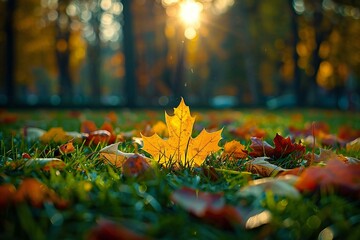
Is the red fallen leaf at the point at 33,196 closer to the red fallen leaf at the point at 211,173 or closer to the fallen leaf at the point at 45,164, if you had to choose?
the fallen leaf at the point at 45,164

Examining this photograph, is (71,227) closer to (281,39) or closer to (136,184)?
(136,184)

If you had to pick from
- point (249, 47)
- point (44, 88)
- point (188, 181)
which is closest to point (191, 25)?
point (249, 47)

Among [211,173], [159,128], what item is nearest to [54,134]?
[159,128]

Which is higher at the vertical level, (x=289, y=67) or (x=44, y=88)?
(x=289, y=67)

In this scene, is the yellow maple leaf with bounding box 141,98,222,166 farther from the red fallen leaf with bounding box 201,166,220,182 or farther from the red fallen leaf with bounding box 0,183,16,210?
the red fallen leaf with bounding box 0,183,16,210

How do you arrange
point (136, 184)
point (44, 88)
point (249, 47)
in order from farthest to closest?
point (44, 88)
point (249, 47)
point (136, 184)

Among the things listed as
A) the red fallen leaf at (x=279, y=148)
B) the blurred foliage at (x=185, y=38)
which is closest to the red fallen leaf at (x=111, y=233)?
the red fallen leaf at (x=279, y=148)
